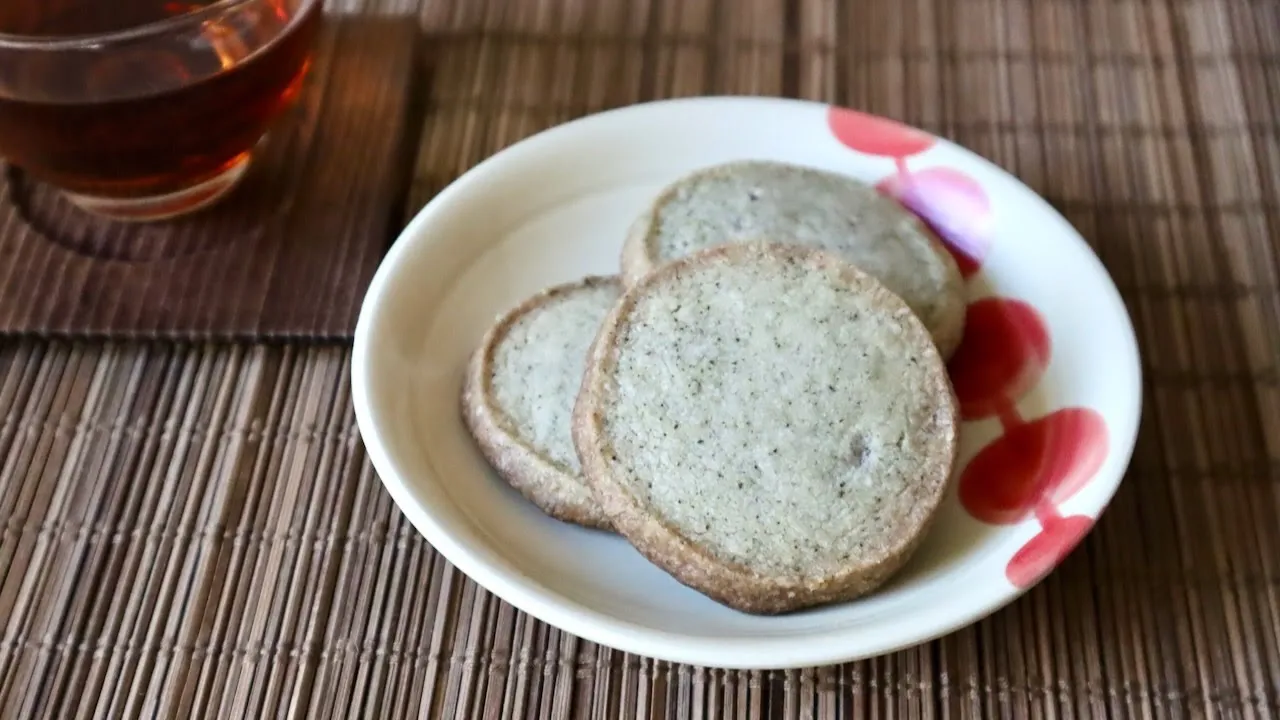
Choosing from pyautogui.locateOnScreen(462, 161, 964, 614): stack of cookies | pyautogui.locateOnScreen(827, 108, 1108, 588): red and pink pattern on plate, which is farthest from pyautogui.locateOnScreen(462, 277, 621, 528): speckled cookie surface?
pyautogui.locateOnScreen(827, 108, 1108, 588): red and pink pattern on plate

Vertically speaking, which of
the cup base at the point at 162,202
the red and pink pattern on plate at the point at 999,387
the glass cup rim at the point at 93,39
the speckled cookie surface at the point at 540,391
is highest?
the red and pink pattern on plate at the point at 999,387

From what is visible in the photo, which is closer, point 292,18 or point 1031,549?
point 1031,549

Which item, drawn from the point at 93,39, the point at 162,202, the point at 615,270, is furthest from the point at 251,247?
the point at 615,270

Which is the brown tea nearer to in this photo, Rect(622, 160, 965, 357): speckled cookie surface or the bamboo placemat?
the bamboo placemat

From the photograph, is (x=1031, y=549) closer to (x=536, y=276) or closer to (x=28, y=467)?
(x=536, y=276)

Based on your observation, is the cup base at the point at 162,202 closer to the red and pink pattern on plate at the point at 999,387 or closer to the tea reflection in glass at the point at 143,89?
the tea reflection in glass at the point at 143,89

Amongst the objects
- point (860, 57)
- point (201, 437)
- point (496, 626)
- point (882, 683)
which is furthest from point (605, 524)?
point (860, 57)

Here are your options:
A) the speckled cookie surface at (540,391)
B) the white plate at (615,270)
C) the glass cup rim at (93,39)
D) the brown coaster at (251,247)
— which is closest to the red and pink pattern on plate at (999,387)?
the white plate at (615,270)
